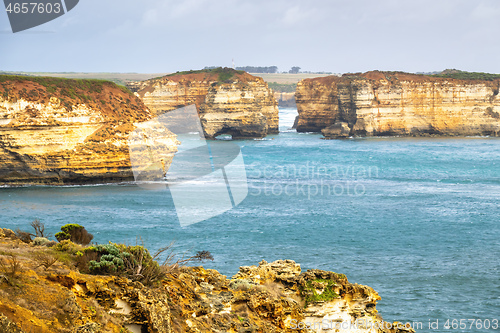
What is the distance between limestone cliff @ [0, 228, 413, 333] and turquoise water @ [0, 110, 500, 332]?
6261mm

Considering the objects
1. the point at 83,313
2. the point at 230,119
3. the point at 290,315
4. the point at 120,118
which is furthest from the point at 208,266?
the point at 230,119

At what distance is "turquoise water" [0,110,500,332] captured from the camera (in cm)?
2216

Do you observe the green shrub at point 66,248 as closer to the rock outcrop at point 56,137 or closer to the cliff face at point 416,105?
the rock outcrop at point 56,137

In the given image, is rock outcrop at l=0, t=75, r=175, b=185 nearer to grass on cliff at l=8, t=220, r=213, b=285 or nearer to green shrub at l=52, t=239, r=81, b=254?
green shrub at l=52, t=239, r=81, b=254

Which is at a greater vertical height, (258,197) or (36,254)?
(36,254)

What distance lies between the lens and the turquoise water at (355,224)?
2216 centimetres

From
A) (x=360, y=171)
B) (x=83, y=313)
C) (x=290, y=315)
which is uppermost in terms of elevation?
(x=83, y=313)

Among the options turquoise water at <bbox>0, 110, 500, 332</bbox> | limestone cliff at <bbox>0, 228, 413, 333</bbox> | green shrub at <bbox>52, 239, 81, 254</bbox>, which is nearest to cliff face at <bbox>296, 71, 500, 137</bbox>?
turquoise water at <bbox>0, 110, 500, 332</bbox>

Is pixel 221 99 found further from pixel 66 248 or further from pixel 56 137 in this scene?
pixel 66 248

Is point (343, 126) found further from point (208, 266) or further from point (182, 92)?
point (208, 266)

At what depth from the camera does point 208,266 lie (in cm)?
2383

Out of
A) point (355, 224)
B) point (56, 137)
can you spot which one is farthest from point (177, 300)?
point (56, 137)

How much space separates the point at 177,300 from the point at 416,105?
296 ft

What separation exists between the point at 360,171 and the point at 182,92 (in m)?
61.1
